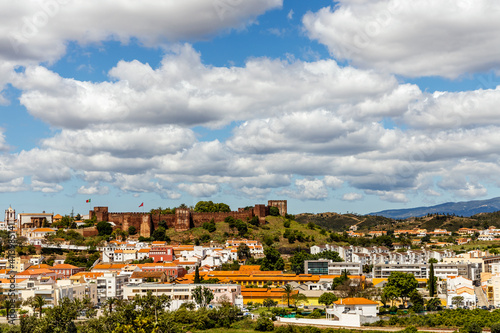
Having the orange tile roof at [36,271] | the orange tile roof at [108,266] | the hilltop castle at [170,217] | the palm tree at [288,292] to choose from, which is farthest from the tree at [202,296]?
the hilltop castle at [170,217]

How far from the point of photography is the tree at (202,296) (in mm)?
46625

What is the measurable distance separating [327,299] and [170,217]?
41025 millimetres

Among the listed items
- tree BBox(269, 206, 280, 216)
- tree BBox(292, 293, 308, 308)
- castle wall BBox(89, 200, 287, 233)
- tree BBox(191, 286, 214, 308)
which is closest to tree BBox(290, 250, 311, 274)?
tree BBox(292, 293, 308, 308)

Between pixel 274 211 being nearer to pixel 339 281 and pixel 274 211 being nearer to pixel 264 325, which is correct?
pixel 339 281

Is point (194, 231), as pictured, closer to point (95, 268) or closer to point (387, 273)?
point (95, 268)

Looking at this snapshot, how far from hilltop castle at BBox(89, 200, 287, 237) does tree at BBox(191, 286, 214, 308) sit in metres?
35.2

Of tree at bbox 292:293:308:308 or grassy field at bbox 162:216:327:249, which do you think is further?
grassy field at bbox 162:216:327:249

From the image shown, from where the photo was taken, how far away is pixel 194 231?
8206cm

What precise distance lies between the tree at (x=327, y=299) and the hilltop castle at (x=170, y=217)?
37253 mm

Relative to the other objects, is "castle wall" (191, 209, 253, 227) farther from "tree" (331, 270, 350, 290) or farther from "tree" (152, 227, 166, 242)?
"tree" (331, 270, 350, 290)

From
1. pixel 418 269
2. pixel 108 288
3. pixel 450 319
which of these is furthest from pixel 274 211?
pixel 450 319

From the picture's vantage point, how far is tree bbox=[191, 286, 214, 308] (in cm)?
4662

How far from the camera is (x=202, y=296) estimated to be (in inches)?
1860

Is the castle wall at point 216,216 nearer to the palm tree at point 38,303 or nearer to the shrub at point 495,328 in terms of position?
the palm tree at point 38,303
